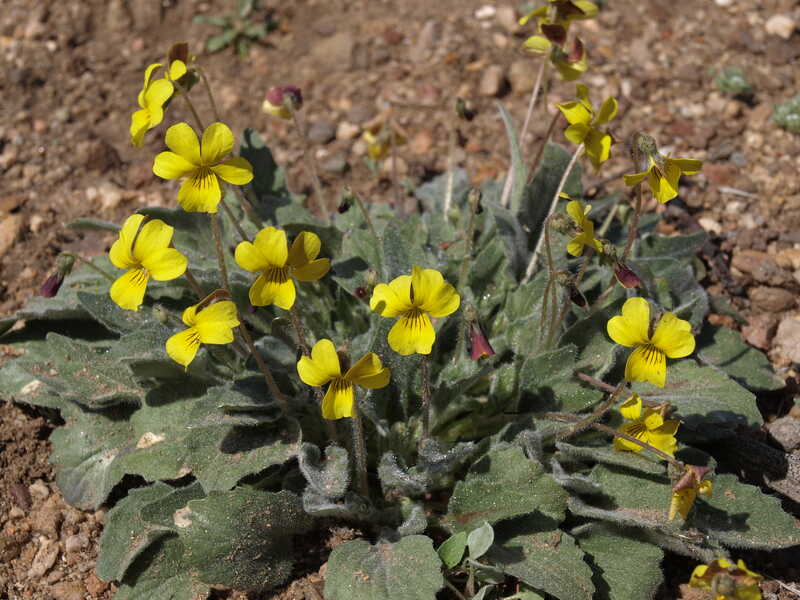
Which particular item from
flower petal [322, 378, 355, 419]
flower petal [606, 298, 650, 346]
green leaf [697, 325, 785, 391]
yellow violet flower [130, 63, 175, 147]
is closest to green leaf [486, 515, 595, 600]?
flower petal [606, 298, 650, 346]

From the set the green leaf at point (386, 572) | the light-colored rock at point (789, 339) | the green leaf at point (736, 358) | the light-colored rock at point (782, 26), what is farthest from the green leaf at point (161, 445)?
the light-colored rock at point (782, 26)

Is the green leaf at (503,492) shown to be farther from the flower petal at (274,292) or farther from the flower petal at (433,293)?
the flower petal at (274,292)

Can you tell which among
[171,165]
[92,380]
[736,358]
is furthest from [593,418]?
[92,380]

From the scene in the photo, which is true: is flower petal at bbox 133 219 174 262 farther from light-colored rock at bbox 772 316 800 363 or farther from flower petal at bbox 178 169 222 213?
light-colored rock at bbox 772 316 800 363

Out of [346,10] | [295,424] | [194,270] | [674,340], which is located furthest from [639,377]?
[346,10]

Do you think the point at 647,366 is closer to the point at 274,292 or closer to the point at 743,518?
the point at 743,518

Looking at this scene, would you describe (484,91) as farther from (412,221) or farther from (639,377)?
(639,377)
